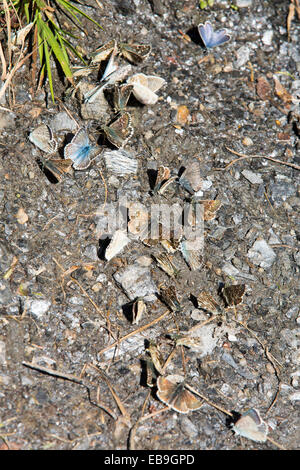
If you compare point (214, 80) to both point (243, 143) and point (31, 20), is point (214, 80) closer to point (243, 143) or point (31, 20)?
point (243, 143)

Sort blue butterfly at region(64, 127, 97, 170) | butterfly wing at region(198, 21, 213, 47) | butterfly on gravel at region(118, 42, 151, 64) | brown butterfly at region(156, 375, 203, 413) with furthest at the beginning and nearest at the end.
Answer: butterfly wing at region(198, 21, 213, 47) < butterfly on gravel at region(118, 42, 151, 64) < blue butterfly at region(64, 127, 97, 170) < brown butterfly at region(156, 375, 203, 413)

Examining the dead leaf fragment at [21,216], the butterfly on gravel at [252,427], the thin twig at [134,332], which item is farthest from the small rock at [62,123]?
the butterfly on gravel at [252,427]

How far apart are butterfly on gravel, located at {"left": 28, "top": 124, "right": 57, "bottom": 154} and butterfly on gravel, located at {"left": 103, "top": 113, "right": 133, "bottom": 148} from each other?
328mm

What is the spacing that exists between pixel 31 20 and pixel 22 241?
4.68 ft

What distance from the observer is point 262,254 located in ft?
8.96

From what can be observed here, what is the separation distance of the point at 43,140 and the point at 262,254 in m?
1.49

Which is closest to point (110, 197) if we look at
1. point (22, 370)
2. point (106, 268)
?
point (106, 268)

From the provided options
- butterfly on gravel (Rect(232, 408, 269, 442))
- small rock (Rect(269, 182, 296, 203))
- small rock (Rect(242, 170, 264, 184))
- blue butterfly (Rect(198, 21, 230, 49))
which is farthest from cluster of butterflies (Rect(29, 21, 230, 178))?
butterfly on gravel (Rect(232, 408, 269, 442))

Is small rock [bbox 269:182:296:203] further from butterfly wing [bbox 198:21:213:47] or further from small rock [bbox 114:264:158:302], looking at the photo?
butterfly wing [bbox 198:21:213:47]

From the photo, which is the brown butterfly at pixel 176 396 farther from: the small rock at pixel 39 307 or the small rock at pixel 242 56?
the small rock at pixel 242 56

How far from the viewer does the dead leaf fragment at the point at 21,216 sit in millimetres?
2623

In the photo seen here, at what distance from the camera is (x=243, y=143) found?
3012mm

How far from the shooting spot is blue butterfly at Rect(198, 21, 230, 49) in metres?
3.11

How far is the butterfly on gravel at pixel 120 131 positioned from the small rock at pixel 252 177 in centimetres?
79
